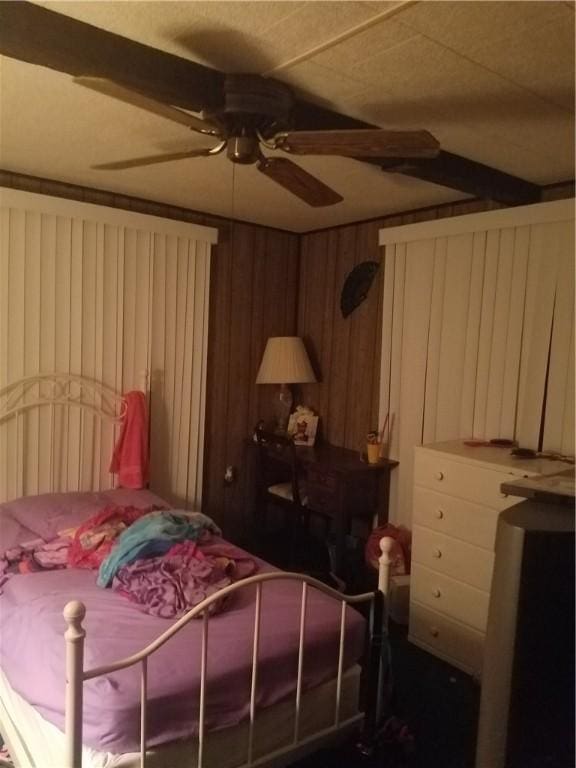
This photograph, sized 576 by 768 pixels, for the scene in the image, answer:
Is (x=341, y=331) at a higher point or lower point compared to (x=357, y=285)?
lower

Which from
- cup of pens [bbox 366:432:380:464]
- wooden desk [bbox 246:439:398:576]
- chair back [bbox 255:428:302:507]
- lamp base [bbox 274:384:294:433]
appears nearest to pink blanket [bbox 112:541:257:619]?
wooden desk [bbox 246:439:398:576]

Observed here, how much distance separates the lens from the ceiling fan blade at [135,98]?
1280mm

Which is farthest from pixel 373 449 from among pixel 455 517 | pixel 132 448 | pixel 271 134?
pixel 271 134

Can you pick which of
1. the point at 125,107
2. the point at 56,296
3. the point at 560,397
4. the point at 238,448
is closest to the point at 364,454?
the point at 238,448

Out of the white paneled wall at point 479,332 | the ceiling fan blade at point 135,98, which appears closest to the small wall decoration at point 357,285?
the white paneled wall at point 479,332

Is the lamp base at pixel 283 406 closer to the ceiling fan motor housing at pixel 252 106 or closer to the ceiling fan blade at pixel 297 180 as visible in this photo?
the ceiling fan blade at pixel 297 180

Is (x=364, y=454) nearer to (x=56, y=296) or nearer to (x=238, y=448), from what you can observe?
(x=238, y=448)

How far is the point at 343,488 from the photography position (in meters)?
3.17

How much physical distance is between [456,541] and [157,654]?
1.53 meters

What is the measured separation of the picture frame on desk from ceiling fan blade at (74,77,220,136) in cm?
250

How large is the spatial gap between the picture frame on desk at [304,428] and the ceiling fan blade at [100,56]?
2504 millimetres

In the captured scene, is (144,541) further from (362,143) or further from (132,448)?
(362,143)

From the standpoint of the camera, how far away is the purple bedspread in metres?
1.51

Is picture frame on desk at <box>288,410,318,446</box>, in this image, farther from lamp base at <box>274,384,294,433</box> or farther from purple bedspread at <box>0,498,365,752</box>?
purple bedspread at <box>0,498,365,752</box>
